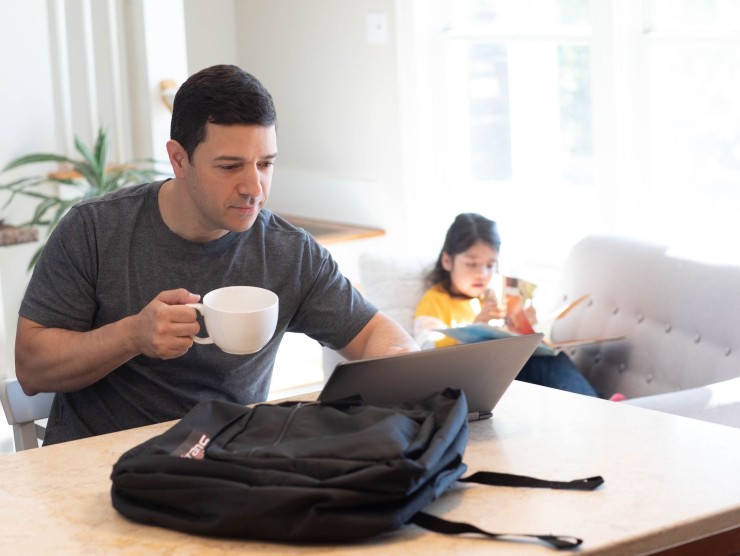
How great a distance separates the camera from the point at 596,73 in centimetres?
394

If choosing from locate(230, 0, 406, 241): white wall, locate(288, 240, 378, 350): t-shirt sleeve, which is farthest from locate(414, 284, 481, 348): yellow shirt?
locate(230, 0, 406, 241): white wall

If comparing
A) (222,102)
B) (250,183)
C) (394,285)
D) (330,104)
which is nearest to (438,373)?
(250,183)

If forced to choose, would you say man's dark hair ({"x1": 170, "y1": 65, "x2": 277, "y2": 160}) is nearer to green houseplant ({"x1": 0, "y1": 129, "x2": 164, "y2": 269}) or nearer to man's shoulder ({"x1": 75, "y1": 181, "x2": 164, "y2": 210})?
man's shoulder ({"x1": 75, "y1": 181, "x2": 164, "y2": 210})

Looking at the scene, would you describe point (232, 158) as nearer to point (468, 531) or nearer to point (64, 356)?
point (64, 356)

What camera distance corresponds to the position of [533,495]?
4.41 ft

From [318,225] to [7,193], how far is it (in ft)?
5.21

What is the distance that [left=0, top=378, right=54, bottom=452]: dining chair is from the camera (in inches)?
77.0

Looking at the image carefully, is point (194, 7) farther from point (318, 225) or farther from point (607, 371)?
point (607, 371)

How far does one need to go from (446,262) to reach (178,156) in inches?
61.9

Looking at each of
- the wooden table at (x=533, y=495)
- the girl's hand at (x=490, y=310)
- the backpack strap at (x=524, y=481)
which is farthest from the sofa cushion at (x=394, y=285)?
the backpack strap at (x=524, y=481)

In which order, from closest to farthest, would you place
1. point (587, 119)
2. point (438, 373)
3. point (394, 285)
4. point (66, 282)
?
point (438, 373), point (66, 282), point (394, 285), point (587, 119)

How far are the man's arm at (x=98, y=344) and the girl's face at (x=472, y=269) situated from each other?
1.66 metres

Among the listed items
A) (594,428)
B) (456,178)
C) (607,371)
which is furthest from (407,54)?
(594,428)

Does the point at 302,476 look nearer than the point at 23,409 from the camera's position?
Yes
